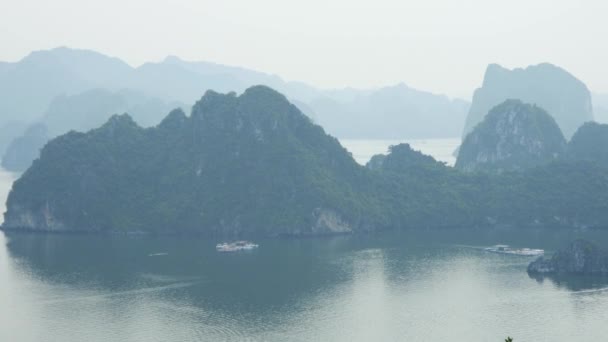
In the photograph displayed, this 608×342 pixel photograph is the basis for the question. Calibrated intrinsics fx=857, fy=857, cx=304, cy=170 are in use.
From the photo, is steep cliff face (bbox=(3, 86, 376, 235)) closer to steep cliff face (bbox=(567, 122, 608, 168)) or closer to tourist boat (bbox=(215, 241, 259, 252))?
tourist boat (bbox=(215, 241, 259, 252))

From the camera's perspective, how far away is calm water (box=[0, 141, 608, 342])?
214ft

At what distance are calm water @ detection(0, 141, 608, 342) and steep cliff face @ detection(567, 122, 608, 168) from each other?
3592cm

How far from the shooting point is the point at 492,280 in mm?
81562

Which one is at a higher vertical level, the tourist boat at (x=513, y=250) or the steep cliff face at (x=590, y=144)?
the steep cliff face at (x=590, y=144)

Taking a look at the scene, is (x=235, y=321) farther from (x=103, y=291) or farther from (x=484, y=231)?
(x=484, y=231)

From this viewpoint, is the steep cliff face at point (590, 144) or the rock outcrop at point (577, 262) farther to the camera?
the steep cliff face at point (590, 144)

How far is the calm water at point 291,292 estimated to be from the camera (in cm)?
6512

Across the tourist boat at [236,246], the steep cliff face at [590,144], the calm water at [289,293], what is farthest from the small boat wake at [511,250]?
the steep cliff face at [590,144]

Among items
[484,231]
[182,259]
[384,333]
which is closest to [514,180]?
[484,231]

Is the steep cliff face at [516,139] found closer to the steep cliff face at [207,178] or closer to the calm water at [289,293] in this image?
the steep cliff face at [207,178]

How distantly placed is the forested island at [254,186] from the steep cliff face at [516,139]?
2519 cm

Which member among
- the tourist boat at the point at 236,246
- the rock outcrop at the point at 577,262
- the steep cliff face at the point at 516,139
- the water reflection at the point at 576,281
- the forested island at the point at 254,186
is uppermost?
the steep cliff face at the point at 516,139

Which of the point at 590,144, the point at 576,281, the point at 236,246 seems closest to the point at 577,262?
the point at 576,281

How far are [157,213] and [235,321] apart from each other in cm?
4343
